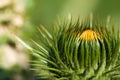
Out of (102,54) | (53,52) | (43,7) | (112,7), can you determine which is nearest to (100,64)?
(102,54)

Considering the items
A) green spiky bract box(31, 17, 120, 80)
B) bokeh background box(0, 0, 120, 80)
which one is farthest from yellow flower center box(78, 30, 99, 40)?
bokeh background box(0, 0, 120, 80)

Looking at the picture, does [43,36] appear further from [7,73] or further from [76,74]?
[7,73]

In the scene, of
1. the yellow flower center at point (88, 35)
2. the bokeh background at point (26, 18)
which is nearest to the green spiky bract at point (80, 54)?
the yellow flower center at point (88, 35)

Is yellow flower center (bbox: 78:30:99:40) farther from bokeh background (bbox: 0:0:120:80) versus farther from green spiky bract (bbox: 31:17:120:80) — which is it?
bokeh background (bbox: 0:0:120:80)

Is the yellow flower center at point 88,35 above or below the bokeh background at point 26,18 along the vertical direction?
below

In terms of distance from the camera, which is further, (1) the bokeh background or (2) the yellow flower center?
(1) the bokeh background

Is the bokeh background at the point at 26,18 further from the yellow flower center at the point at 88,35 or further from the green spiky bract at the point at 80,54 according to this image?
the yellow flower center at the point at 88,35

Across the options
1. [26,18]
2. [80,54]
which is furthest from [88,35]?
[26,18]
